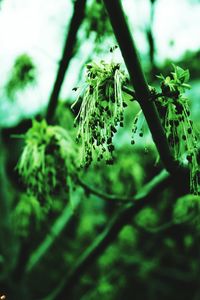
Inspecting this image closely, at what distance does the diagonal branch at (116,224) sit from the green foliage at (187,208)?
1.63 feet

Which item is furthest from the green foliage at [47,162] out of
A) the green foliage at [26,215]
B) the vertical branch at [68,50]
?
the green foliage at [26,215]

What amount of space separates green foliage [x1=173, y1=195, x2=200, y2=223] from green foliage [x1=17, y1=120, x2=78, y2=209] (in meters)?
1.07

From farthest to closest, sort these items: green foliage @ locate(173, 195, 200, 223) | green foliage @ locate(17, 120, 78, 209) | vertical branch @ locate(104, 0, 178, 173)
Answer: green foliage @ locate(173, 195, 200, 223), green foliage @ locate(17, 120, 78, 209), vertical branch @ locate(104, 0, 178, 173)

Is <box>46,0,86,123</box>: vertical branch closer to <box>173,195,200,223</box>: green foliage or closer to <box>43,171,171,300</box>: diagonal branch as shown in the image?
<box>43,171,171,300</box>: diagonal branch

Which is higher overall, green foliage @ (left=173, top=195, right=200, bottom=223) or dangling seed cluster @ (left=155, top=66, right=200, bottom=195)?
dangling seed cluster @ (left=155, top=66, right=200, bottom=195)

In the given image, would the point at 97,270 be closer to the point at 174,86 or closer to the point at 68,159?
the point at 68,159

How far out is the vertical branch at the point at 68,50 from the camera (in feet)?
7.19

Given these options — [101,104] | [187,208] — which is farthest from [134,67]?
[187,208]

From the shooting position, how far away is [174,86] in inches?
63.2

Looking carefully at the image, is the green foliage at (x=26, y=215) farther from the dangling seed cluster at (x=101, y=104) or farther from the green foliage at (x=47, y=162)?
the dangling seed cluster at (x=101, y=104)

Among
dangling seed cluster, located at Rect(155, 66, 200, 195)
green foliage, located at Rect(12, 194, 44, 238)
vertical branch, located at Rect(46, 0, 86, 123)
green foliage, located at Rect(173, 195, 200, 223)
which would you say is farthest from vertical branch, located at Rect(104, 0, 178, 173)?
green foliage, located at Rect(12, 194, 44, 238)

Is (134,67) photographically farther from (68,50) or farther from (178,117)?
(68,50)

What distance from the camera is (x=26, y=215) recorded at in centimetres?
366

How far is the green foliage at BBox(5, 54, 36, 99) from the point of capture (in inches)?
129
